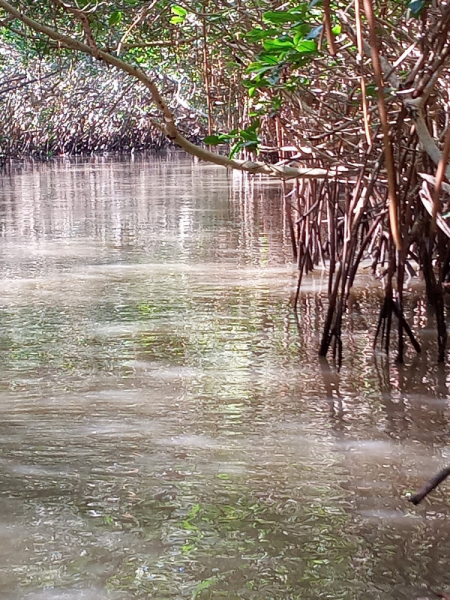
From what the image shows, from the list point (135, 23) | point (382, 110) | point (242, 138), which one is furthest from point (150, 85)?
point (382, 110)

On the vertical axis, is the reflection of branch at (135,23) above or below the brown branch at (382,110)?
above

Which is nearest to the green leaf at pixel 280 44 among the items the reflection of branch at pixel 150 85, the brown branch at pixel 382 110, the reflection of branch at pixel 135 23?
the reflection of branch at pixel 150 85

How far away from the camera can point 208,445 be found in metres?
3.45

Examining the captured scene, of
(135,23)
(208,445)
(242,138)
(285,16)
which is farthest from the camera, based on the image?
(135,23)

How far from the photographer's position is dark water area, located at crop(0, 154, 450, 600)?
254cm

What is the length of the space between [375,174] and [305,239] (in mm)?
2446

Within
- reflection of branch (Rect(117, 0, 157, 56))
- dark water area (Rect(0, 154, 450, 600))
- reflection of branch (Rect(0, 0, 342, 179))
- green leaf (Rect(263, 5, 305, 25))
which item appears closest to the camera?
dark water area (Rect(0, 154, 450, 600))

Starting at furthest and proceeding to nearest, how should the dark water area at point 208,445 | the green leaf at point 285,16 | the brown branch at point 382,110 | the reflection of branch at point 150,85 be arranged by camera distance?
the reflection of branch at point 150,85
the green leaf at point 285,16
the dark water area at point 208,445
the brown branch at point 382,110

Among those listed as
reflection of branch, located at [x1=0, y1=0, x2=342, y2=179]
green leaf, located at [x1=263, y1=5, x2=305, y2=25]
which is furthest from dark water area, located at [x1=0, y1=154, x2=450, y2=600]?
green leaf, located at [x1=263, y1=5, x2=305, y2=25]

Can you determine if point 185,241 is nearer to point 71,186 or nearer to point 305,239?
point 305,239

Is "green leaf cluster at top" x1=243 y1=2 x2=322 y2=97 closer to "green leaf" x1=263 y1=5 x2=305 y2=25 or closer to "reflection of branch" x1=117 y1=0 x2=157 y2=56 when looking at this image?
"green leaf" x1=263 y1=5 x2=305 y2=25

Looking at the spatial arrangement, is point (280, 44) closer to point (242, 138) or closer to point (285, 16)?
point (285, 16)

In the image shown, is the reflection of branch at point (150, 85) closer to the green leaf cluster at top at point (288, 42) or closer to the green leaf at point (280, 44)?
the green leaf cluster at top at point (288, 42)

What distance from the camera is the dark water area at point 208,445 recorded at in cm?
254
